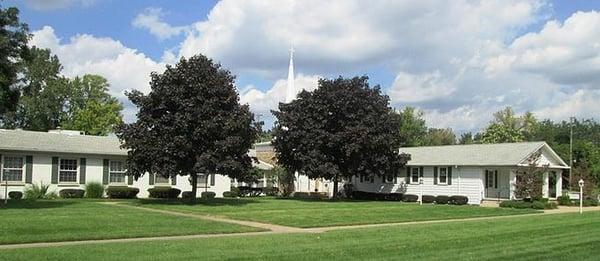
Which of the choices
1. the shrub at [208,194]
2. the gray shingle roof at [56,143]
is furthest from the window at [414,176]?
the gray shingle roof at [56,143]

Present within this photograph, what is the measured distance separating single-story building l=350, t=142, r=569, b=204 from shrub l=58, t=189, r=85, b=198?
20.4m

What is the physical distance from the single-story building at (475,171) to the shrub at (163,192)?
48.8ft

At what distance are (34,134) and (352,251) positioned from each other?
31.7m

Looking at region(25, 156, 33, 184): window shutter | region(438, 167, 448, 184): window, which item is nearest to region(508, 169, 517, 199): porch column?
region(438, 167, 448, 184): window

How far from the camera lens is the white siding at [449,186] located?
41031mm

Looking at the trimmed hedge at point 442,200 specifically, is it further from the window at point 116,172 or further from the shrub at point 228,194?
the window at point 116,172

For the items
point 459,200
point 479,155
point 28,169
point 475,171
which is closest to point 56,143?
point 28,169

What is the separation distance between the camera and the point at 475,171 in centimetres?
4134

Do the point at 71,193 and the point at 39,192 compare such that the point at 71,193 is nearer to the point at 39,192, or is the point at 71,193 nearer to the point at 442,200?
the point at 39,192

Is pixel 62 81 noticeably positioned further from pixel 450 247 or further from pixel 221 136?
pixel 450 247

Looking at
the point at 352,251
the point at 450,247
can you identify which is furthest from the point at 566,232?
the point at 352,251

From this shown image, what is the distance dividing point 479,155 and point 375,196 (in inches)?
301

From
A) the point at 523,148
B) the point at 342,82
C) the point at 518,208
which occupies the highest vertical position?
the point at 342,82

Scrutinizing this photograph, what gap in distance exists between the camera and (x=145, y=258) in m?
12.4
